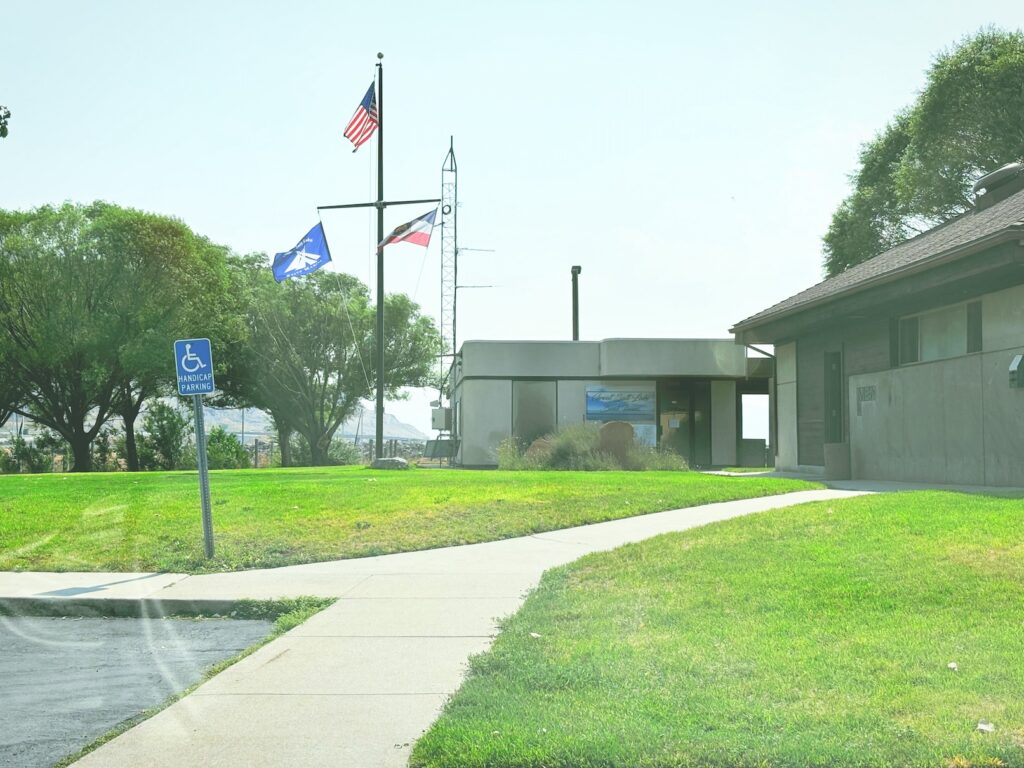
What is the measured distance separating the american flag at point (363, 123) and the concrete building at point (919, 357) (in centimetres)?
1340

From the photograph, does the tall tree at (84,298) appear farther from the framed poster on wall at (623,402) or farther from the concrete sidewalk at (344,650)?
the concrete sidewalk at (344,650)

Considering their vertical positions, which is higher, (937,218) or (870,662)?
(937,218)

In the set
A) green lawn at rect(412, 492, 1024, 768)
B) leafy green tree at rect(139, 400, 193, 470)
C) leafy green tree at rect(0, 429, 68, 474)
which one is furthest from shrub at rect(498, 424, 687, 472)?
leafy green tree at rect(0, 429, 68, 474)

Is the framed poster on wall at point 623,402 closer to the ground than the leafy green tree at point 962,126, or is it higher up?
closer to the ground

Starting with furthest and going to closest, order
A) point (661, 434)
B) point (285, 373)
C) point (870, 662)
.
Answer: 1. point (285, 373)
2. point (661, 434)
3. point (870, 662)

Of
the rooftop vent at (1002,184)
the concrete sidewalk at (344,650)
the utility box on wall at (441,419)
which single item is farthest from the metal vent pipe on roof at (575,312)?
the concrete sidewalk at (344,650)

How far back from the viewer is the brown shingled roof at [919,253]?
1692 cm

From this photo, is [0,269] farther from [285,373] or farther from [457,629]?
[457,629]

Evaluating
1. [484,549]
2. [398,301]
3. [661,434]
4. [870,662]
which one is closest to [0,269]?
[398,301]

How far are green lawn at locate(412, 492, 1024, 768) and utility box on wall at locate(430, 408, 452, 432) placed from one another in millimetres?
33331

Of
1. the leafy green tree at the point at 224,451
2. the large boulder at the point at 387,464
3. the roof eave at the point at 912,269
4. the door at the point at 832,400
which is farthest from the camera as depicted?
the leafy green tree at the point at 224,451

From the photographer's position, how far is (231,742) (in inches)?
202

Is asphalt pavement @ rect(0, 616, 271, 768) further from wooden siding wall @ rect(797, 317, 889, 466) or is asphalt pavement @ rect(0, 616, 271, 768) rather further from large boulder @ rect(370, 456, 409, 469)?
large boulder @ rect(370, 456, 409, 469)

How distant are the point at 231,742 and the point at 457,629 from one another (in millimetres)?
2916
